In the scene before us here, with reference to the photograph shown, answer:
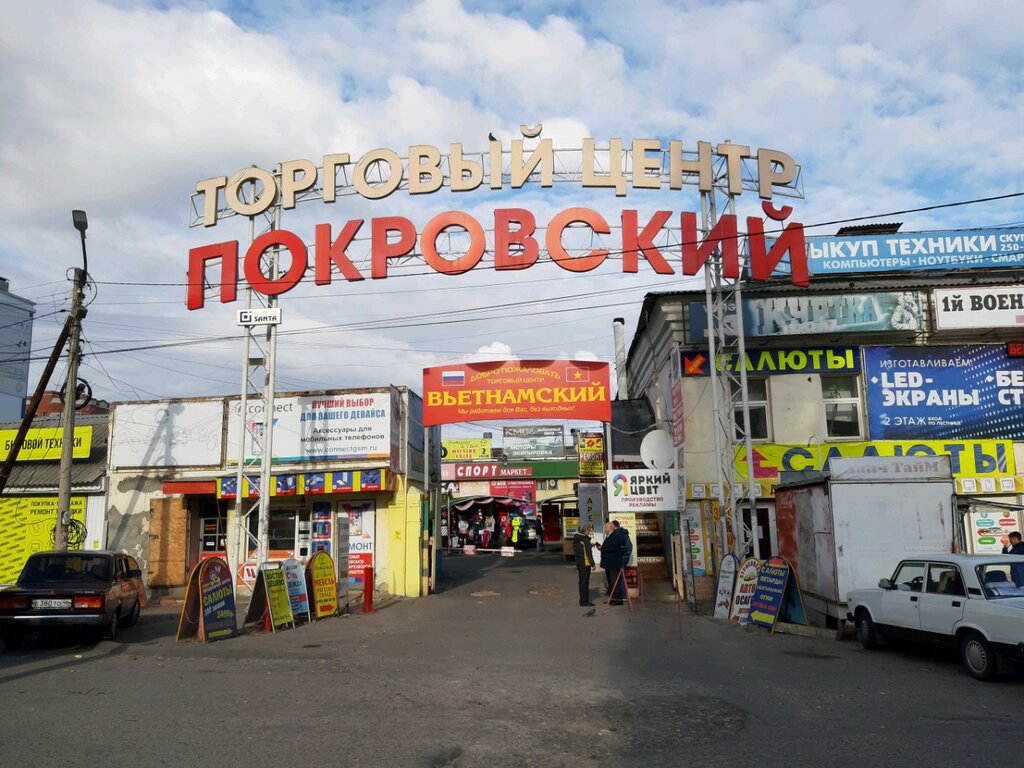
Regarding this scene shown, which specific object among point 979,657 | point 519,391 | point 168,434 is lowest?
point 979,657

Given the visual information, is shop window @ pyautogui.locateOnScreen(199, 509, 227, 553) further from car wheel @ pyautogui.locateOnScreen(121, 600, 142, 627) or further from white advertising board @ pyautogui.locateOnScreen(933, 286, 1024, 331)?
white advertising board @ pyautogui.locateOnScreen(933, 286, 1024, 331)

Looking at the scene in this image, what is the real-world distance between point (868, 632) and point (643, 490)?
7.25m

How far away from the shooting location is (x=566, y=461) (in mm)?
47562

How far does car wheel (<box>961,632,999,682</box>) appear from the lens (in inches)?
352

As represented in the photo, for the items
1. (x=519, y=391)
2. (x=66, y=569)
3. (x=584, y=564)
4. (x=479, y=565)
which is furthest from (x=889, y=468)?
(x=479, y=565)

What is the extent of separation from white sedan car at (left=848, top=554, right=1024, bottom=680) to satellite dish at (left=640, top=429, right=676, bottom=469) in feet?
22.7

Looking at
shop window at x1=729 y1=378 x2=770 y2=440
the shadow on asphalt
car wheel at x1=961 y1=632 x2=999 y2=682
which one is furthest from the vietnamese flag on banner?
car wheel at x1=961 y1=632 x2=999 y2=682

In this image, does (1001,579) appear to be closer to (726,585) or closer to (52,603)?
(726,585)

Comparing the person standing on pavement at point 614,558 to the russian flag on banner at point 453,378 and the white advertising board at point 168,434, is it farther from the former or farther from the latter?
the white advertising board at point 168,434

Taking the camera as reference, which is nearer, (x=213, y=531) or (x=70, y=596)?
(x=70, y=596)

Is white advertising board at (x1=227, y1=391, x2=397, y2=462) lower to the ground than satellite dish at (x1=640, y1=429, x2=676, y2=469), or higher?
higher

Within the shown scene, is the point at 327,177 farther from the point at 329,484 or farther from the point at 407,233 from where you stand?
the point at 329,484

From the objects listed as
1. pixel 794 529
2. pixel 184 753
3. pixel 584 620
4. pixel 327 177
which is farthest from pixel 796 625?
pixel 327 177

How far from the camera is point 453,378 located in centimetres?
1969
